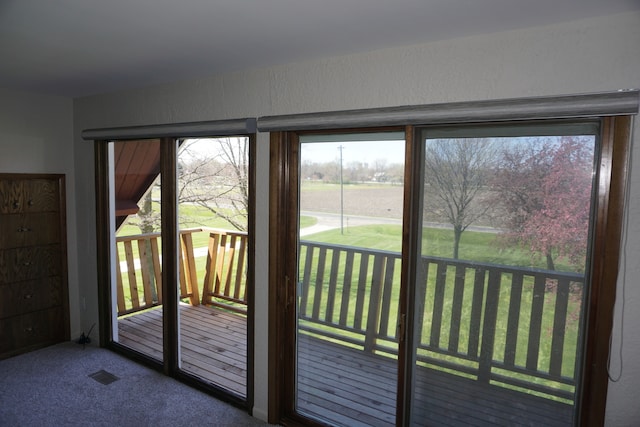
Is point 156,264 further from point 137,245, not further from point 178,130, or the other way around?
point 178,130

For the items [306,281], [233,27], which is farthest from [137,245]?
[233,27]

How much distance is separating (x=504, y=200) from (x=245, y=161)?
1711mm

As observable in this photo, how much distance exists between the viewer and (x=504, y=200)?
2.01 metres

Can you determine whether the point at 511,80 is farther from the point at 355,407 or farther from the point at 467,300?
the point at 355,407

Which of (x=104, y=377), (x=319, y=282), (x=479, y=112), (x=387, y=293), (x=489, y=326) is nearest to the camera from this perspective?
(x=479, y=112)

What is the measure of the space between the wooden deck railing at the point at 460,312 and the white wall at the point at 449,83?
0.84ft

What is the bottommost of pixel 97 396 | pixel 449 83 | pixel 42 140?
pixel 97 396

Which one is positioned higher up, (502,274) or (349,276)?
(502,274)

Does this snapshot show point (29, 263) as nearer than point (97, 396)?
No

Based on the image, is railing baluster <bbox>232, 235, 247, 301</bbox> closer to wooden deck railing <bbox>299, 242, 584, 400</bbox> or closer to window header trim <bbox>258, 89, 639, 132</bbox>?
wooden deck railing <bbox>299, 242, 584, 400</bbox>

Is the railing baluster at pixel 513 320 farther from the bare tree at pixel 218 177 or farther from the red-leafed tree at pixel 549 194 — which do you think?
the bare tree at pixel 218 177

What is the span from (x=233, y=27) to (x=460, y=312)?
5.77 feet

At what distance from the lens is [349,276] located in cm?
252

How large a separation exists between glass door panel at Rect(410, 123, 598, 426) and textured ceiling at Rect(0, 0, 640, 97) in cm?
52
